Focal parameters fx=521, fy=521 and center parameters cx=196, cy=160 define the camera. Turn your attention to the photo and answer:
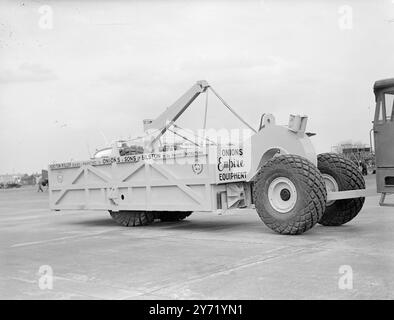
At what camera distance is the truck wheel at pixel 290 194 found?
8.26 m

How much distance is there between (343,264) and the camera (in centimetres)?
609

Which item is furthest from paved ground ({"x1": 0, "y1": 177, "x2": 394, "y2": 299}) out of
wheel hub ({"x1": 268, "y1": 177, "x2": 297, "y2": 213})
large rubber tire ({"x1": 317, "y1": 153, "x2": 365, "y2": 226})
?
wheel hub ({"x1": 268, "y1": 177, "x2": 297, "y2": 213})

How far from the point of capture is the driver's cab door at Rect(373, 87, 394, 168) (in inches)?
313

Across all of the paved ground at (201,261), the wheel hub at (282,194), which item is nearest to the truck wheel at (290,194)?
the wheel hub at (282,194)

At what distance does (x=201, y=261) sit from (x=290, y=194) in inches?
101

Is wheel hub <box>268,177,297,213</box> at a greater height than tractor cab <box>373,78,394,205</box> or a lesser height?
lesser

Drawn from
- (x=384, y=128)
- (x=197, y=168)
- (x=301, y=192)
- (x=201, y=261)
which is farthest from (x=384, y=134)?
(x=201, y=261)

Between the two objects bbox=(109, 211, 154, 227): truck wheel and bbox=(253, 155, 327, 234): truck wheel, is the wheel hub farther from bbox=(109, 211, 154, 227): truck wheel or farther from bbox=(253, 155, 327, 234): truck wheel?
bbox=(109, 211, 154, 227): truck wheel

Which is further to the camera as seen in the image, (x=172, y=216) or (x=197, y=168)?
(x=172, y=216)

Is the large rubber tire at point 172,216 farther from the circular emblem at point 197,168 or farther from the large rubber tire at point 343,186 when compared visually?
the large rubber tire at point 343,186

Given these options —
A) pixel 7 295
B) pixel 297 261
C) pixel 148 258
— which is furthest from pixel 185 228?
pixel 7 295

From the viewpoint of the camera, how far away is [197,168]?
9.76 metres

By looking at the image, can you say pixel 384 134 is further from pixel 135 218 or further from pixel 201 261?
pixel 135 218

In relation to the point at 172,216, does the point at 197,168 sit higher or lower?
higher
